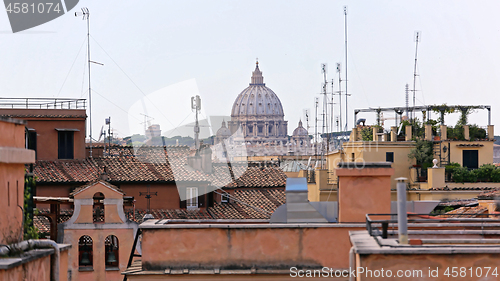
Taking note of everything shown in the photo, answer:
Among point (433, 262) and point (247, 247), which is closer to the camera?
point (433, 262)

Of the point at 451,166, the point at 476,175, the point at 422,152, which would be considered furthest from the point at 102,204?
the point at 422,152

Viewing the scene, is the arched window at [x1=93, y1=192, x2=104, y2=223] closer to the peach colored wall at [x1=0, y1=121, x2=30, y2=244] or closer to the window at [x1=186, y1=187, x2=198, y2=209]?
the window at [x1=186, y1=187, x2=198, y2=209]

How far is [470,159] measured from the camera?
2912 centimetres

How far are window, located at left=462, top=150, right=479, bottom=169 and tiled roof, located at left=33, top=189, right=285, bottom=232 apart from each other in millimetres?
8501

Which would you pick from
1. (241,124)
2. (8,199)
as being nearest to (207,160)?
(8,199)

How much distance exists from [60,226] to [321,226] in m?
9.31

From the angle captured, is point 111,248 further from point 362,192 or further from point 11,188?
point 11,188

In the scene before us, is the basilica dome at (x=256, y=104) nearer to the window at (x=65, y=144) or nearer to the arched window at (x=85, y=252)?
the window at (x=65, y=144)

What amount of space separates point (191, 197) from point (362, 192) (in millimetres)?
13314

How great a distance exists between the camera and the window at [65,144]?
2373cm

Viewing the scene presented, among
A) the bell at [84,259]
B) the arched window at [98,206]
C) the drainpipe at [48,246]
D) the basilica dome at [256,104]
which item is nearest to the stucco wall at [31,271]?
the drainpipe at [48,246]

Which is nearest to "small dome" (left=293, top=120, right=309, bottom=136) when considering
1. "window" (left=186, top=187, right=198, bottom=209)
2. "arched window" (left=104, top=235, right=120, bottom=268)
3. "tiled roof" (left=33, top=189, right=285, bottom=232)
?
"tiled roof" (left=33, top=189, right=285, bottom=232)

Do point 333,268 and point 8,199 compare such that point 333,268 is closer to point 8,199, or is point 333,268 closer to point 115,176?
point 8,199

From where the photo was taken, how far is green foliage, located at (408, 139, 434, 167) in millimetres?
28719
